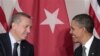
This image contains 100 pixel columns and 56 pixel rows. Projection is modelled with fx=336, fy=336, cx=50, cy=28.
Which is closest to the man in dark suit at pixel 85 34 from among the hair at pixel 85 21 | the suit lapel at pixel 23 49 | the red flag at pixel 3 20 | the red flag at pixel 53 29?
the hair at pixel 85 21

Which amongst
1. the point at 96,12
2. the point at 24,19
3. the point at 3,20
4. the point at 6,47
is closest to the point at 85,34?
the point at 96,12

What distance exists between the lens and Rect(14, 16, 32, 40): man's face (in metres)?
2.89

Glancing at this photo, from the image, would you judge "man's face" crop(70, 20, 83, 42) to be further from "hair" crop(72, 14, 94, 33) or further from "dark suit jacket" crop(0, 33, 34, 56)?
"dark suit jacket" crop(0, 33, 34, 56)

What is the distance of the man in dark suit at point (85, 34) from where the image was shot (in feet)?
9.18

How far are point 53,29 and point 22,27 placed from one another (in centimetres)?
42

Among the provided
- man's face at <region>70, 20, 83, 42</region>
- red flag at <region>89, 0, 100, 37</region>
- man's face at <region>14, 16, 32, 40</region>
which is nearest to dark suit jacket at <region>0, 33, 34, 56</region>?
man's face at <region>14, 16, 32, 40</region>

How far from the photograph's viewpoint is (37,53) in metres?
3.25

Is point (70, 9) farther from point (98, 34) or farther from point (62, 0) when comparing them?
point (98, 34)

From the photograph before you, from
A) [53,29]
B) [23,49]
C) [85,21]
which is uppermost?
[85,21]

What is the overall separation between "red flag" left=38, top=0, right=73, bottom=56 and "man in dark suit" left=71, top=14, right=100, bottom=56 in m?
0.35

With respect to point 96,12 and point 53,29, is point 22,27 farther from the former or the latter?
point 96,12

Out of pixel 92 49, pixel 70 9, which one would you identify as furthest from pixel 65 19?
pixel 92 49

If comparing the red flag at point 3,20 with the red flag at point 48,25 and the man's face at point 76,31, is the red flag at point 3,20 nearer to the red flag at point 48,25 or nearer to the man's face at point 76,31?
the red flag at point 48,25

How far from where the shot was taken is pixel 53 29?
3.23m
